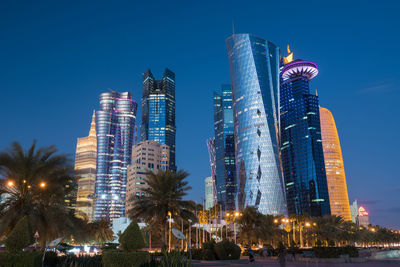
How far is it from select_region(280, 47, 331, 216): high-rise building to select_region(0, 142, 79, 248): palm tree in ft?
544

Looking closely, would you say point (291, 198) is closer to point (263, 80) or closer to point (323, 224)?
point (263, 80)

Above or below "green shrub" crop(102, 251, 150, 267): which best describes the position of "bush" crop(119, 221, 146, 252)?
above

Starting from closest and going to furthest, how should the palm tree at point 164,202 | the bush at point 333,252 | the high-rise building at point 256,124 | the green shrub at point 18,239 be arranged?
1. the green shrub at point 18,239
2. the bush at point 333,252
3. the palm tree at point 164,202
4. the high-rise building at point 256,124

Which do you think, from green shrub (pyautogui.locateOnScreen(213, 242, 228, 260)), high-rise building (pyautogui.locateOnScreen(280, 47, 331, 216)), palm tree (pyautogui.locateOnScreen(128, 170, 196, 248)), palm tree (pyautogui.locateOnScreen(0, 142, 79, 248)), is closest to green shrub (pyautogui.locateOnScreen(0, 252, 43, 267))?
palm tree (pyautogui.locateOnScreen(0, 142, 79, 248))

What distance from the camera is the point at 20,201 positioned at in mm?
26203

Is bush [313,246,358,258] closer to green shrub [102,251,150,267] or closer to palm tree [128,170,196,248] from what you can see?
palm tree [128,170,196,248]

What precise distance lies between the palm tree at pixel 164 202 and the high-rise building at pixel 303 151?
152 meters

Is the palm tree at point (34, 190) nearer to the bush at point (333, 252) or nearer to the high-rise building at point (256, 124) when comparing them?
the bush at point (333, 252)

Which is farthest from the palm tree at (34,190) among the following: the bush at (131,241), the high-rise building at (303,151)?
the high-rise building at (303,151)

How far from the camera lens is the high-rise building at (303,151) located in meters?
177

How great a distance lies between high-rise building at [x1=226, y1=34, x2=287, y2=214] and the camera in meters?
141

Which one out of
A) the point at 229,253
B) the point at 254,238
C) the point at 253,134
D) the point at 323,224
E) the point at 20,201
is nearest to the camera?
the point at 20,201

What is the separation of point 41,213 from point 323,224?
67.2 metres

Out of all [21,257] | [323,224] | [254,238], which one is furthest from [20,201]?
[323,224]
